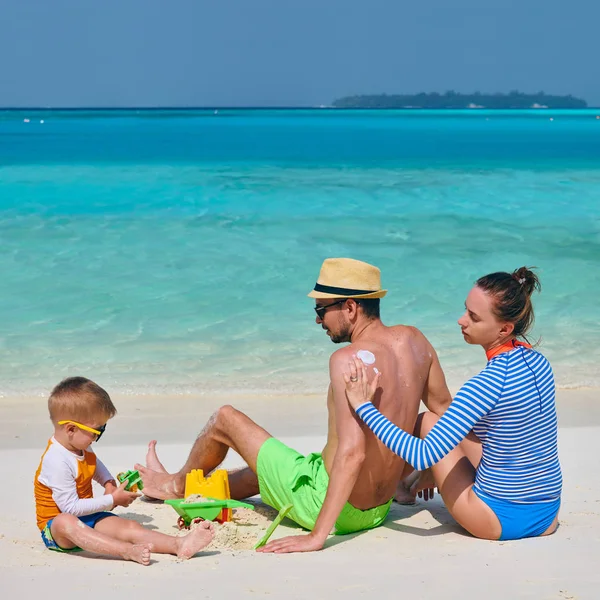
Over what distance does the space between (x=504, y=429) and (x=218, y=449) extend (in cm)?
Result: 137

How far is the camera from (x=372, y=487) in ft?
13.2

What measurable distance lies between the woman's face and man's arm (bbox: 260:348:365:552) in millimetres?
508

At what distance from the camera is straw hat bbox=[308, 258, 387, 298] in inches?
153

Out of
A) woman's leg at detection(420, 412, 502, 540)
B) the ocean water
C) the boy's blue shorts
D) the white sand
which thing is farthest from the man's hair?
the ocean water

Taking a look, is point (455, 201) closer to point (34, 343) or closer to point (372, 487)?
point (34, 343)

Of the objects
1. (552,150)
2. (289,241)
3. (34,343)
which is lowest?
(34,343)

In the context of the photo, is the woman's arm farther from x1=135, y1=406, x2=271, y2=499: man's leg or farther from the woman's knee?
x1=135, y1=406, x2=271, y2=499: man's leg

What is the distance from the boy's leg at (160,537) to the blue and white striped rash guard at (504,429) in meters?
0.79

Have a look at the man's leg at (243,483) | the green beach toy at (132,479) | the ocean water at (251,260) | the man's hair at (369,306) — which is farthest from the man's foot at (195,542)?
the ocean water at (251,260)

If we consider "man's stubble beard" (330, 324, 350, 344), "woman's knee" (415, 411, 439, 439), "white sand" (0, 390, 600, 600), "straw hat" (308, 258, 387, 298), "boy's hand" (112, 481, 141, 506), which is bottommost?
"white sand" (0, 390, 600, 600)

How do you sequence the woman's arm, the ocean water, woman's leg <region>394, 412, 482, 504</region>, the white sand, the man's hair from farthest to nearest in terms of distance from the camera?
the ocean water < woman's leg <region>394, 412, 482, 504</region> < the man's hair < the woman's arm < the white sand

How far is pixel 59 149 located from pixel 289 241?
89.4 feet

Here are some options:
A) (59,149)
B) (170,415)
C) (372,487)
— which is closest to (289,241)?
(170,415)

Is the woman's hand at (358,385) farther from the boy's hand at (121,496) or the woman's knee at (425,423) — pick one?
the boy's hand at (121,496)
